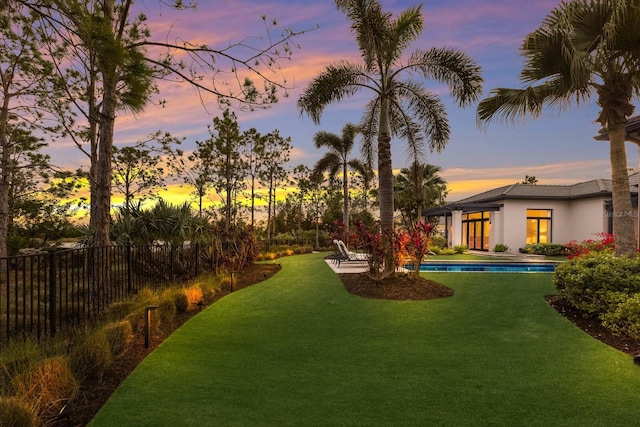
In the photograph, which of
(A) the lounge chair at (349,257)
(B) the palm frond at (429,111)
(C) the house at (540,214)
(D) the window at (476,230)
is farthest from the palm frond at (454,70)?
(D) the window at (476,230)

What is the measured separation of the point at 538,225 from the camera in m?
22.8

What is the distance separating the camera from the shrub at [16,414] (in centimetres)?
288

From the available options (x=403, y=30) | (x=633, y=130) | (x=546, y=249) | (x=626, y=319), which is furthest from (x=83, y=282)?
(x=546, y=249)

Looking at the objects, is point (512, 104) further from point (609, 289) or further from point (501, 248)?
point (501, 248)

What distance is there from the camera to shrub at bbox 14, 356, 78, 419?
10.8 ft

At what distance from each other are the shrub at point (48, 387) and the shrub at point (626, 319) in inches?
276

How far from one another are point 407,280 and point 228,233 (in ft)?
23.0

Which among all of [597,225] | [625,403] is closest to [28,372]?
[625,403]

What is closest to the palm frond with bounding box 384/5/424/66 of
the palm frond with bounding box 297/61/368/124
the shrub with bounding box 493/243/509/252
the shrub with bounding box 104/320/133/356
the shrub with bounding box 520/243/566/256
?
the palm frond with bounding box 297/61/368/124

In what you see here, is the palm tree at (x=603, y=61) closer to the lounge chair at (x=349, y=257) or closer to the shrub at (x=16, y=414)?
the lounge chair at (x=349, y=257)

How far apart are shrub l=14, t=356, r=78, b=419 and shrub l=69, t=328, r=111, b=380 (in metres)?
0.28

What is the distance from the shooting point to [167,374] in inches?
170

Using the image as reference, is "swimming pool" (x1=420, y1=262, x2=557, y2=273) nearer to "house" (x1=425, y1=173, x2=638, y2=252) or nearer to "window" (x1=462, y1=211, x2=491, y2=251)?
"house" (x1=425, y1=173, x2=638, y2=252)

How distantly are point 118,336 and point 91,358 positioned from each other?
2.12 feet
